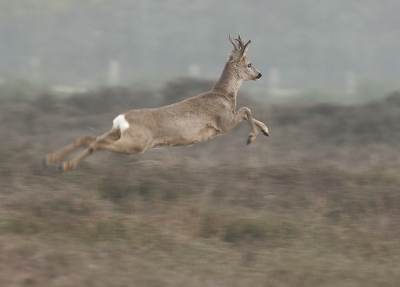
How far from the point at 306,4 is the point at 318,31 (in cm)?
238

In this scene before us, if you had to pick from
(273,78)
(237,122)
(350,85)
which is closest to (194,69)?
(273,78)

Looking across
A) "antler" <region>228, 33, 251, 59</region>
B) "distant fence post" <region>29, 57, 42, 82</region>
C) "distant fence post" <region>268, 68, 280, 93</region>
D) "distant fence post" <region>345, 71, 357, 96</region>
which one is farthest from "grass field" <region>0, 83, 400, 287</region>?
"distant fence post" <region>268, 68, 280, 93</region>

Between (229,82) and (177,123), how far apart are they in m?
1.51

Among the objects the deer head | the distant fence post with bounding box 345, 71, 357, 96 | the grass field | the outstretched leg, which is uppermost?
the distant fence post with bounding box 345, 71, 357, 96

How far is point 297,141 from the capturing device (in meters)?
16.9

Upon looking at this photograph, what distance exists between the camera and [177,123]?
373 inches

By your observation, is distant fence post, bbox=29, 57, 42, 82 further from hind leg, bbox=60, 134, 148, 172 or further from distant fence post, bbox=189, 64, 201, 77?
hind leg, bbox=60, 134, 148, 172

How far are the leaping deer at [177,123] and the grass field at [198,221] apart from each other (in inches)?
30.5

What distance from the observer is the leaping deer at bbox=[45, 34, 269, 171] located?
29.9 feet

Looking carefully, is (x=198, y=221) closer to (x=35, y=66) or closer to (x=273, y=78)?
(x=35, y=66)

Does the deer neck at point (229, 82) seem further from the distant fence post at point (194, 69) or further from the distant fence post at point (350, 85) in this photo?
the distant fence post at point (194, 69)

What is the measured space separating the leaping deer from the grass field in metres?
0.78

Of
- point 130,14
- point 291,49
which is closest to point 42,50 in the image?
point 130,14

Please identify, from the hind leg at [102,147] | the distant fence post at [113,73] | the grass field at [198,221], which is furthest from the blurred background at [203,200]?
the distant fence post at [113,73]
